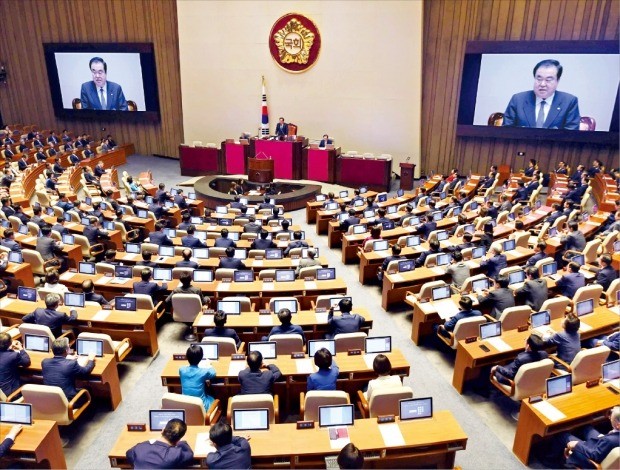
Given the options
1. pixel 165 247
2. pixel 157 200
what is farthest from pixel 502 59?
pixel 165 247

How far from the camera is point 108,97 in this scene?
20.4m

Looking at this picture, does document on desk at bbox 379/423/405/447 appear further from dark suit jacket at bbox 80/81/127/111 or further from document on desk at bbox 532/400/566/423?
dark suit jacket at bbox 80/81/127/111

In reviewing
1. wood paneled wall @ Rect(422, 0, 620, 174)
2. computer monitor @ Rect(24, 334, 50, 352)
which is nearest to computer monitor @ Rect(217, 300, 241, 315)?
computer monitor @ Rect(24, 334, 50, 352)

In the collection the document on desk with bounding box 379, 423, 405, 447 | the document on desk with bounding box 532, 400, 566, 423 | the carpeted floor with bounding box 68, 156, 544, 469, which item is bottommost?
the carpeted floor with bounding box 68, 156, 544, 469

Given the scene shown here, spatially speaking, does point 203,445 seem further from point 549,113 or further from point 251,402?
point 549,113

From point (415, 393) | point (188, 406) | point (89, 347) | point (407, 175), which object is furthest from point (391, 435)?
point (407, 175)

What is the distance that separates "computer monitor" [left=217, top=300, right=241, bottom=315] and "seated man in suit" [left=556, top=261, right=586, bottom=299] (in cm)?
469

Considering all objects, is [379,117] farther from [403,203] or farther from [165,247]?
[165,247]

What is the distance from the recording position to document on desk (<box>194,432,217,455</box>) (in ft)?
12.5

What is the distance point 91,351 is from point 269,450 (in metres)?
2.71

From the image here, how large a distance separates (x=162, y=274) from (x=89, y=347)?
2.16m

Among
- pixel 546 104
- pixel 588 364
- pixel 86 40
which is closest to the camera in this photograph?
pixel 588 364

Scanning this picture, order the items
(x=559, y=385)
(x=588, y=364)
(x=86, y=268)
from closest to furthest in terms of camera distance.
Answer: (x=559, y=385)
(x=588, y=364)
(x=86, y=268)

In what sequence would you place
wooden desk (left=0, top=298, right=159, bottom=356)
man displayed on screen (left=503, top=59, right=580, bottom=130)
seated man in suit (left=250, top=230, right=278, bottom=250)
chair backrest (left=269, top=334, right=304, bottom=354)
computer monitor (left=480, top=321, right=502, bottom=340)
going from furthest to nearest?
man displayed on screen (left=503, top=59, right=580, bottom=130) → seated man in suit (left=250, top=230, right=278, bottom=250) → wooden desk (left=0, top=298, right=159, bottom=356) → computer monitor (left=480, top=321, right=502, bottom=340) → chair backrest (left=269, top=334, right=304, bottom=354)
